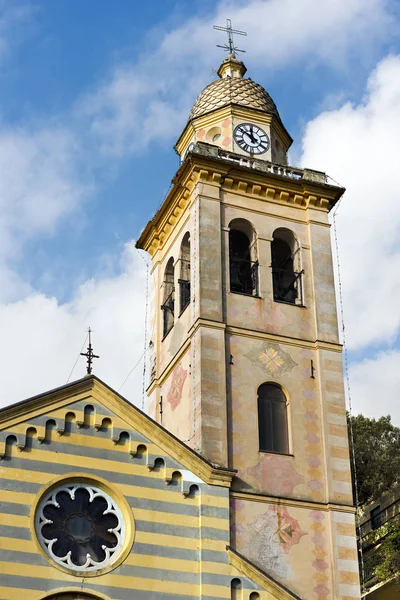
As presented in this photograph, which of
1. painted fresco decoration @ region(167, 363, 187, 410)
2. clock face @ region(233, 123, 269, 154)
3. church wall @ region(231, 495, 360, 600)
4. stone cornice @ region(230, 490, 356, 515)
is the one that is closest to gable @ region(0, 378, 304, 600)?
stone cornice @ region(230, 490, 356, 515)

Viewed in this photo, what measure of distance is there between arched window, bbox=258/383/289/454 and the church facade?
0.16 ft

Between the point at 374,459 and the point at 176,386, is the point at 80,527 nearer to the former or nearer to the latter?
the point at 176,386

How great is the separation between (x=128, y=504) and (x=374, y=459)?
818 inches

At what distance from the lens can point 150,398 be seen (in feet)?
108

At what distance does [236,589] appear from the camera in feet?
78.1

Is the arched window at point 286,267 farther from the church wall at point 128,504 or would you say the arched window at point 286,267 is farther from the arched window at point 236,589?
the arched window at point 236,589

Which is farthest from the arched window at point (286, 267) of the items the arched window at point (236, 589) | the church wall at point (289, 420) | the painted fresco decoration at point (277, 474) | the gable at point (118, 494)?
the arched window at point (236, 589)

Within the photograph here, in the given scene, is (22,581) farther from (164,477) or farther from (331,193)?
(331,193)

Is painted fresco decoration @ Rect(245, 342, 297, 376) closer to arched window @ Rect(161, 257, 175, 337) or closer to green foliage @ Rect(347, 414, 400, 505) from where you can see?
arched window @ Rect(161, 257, 175, 337)

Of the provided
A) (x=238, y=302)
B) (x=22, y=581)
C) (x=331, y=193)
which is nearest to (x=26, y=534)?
(x=22, y=581)

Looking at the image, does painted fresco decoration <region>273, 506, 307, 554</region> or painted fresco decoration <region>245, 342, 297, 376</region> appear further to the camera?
painted fresco decoration <region>245, 342, 297, 376</region>

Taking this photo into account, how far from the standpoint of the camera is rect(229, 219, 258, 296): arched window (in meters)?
31.7

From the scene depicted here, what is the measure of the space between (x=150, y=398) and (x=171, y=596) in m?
10.8

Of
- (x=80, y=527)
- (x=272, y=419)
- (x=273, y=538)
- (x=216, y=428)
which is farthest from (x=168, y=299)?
(x=80, y=527)
